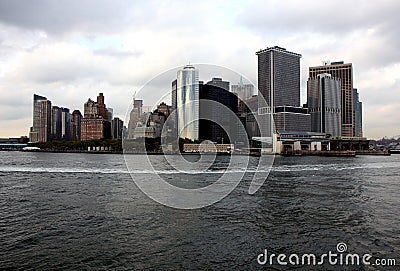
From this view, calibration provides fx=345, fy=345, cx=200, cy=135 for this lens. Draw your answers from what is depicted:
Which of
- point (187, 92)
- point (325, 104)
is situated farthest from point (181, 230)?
point (325, 104)

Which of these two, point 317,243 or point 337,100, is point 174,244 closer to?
point 317,243

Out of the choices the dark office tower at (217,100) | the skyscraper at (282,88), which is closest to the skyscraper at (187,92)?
the dark office tower at (217,100)

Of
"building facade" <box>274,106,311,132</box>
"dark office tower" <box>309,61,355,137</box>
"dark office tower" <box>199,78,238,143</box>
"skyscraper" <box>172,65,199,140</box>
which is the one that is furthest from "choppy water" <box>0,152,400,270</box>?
"dark office tower" <box>309,61,355,137</box>

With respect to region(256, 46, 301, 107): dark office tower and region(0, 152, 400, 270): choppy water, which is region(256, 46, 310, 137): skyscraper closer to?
region(256, 46, 301, 107): dark office tower

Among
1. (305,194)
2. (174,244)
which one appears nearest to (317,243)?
(174,244)

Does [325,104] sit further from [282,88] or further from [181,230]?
[181,230]

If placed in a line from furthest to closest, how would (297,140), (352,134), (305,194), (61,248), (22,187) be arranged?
(352,134) → (297,140) → (22,187) → (305,194) → (61,248)

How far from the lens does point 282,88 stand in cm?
10900

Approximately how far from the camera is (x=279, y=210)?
538 inches

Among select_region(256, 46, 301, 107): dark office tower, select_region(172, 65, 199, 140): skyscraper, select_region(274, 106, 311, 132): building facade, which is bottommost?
select_region(172, 65, 199, 140): skyscraper

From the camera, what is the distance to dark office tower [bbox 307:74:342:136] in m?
154

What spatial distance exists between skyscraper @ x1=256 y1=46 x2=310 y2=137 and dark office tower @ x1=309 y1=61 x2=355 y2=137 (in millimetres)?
41185

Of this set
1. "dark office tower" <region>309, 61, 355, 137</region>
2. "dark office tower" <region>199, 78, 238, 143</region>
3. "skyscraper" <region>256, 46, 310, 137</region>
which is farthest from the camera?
"dark office tower" <region>309, 61, 355, 137</region>

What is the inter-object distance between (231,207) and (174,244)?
558cm
